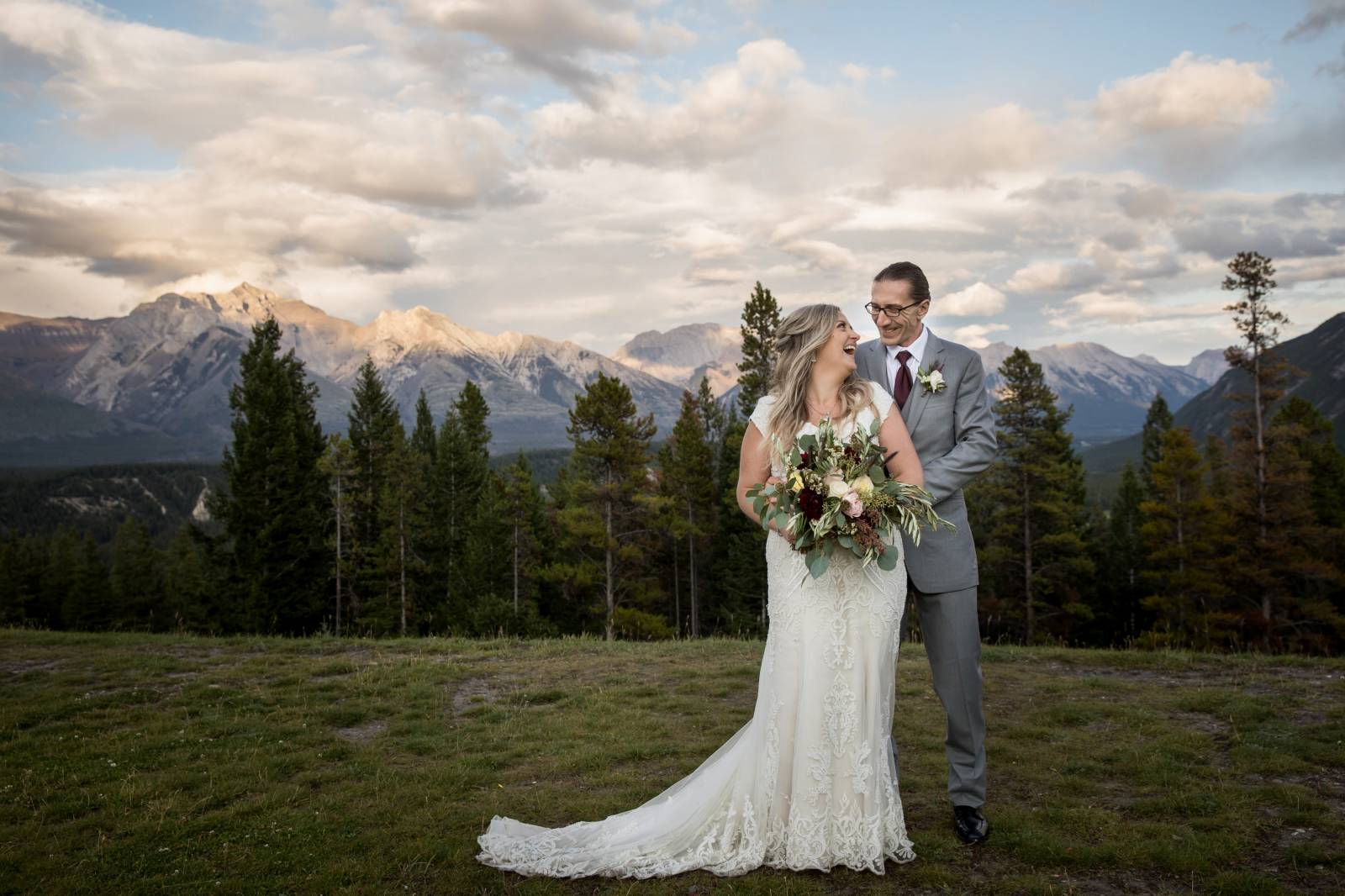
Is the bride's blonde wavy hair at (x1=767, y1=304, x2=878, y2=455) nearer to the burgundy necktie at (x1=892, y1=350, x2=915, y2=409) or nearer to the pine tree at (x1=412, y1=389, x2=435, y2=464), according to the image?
the burgundy necktie at (x1=892, y1=350, x2=915, y2=409)

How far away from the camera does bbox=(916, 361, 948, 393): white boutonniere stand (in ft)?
17.4

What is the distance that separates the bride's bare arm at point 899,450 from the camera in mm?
5000

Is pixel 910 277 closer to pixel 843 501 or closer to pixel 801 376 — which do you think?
pixel 801 376

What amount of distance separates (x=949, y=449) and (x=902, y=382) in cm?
59

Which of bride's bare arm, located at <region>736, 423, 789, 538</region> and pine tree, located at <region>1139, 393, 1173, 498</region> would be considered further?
pine tree, located at <region>1139, 393, 1173, 498</region>

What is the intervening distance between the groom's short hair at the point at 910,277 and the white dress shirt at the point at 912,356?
252mm

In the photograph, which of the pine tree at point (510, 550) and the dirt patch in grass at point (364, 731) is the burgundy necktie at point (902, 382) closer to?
the dirt patch in grass at point (364, 731)

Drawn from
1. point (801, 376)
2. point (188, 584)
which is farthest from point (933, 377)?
point (188, 584)

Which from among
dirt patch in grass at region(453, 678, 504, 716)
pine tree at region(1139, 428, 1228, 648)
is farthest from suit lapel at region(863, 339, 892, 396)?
pine tree at region(1139, 428, 1228, 648)

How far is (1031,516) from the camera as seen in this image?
106ft

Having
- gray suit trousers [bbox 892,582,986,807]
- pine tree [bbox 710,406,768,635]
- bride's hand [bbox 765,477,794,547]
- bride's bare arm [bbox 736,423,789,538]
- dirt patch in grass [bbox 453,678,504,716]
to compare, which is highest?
bride's bare arm [bbox 736,423,789,538]

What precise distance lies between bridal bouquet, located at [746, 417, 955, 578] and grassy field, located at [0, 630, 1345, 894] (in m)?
1.98

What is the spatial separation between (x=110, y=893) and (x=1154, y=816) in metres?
6.67

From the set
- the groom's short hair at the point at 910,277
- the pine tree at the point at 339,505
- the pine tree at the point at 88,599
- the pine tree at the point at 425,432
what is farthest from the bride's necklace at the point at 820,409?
the pine tree at the point at 88,599
